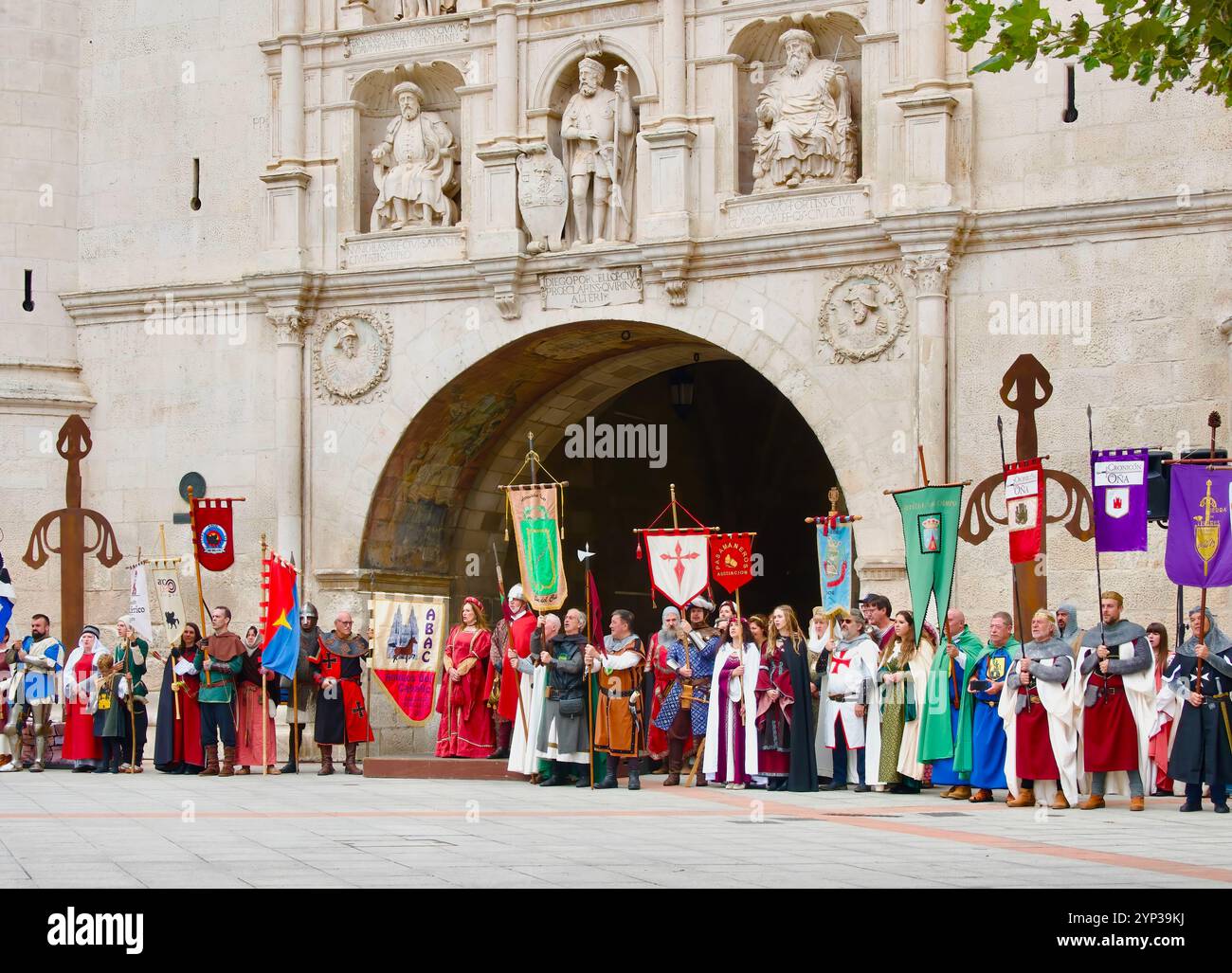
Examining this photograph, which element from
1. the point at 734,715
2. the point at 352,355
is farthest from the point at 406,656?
the point at 352,355

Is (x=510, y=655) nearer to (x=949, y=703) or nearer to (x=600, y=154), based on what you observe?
(x=949, y=703)

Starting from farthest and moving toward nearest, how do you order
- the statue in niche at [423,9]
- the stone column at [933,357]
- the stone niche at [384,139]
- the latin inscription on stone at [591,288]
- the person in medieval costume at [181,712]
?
the statue in niche at [423,9], the stone niche at [384,139], the latin inscription on stone at [591,288], the person in medieval costume at [181,712], the stone column at [933,357]

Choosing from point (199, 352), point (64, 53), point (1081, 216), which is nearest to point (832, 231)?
point (1081, 216)

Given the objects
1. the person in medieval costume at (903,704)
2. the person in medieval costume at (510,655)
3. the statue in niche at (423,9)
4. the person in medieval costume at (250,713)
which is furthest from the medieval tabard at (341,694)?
the statue in niche at (423,9)

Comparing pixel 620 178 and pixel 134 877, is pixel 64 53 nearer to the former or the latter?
pixel 620 178

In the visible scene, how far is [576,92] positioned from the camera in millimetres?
20953

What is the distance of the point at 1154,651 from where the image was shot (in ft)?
48.9

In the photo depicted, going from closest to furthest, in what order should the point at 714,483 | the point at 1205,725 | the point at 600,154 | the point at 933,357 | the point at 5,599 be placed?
the point at 1205,725 → the point at 933,357 → the point at 600,154 → the point at 5,599 → the point at 714,483

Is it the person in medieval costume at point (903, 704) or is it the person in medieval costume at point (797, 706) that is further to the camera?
the person in medieval costume at point (797, 706)

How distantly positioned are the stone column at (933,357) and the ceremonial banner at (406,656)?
487 centimetres

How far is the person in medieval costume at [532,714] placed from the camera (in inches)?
682

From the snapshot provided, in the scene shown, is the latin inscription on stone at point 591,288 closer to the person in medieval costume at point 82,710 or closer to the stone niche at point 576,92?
the stone niche at point 576,92

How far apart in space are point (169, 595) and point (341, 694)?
8.27 ft

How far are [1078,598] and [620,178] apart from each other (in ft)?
20.5
